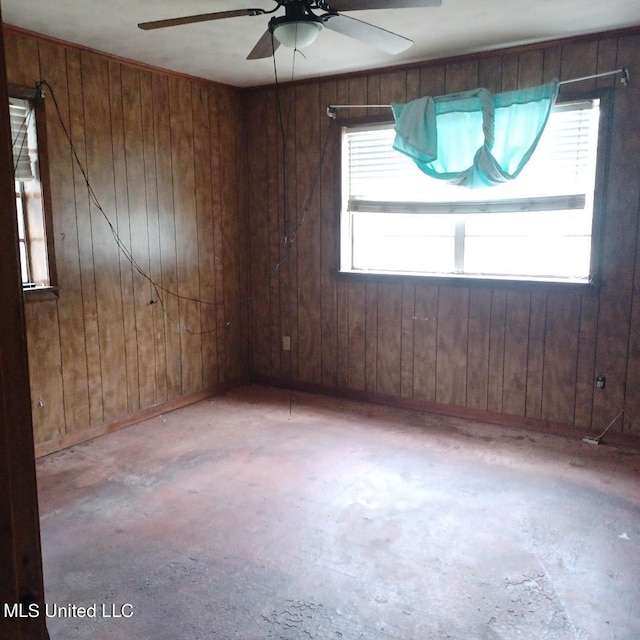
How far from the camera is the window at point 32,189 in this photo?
3338 mm

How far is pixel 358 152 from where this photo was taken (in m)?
4.41

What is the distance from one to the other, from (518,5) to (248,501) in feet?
9.51

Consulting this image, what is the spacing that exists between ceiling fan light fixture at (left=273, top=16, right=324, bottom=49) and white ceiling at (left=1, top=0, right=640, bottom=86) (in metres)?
0.52

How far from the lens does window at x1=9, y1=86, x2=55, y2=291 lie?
334 cm

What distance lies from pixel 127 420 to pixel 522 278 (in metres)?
2.90

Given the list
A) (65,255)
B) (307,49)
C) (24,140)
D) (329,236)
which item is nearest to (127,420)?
(65,255)

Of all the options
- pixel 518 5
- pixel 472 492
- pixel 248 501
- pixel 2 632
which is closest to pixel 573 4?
pixel 518 5

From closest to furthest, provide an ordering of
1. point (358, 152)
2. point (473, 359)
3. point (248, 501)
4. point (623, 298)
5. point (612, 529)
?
1. point (612, 529)
2. point (248, 501)
3. point (623, 298)
4. point (473, 359)
5. point (358, 152)

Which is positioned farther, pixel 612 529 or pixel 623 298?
pixel 623 298

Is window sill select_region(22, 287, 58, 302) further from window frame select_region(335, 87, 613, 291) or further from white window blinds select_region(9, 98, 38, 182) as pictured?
window frame select_region(335, 87, 613, 291)

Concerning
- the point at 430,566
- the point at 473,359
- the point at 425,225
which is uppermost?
the point at 425,225

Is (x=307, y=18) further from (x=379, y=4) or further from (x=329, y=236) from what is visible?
(x=329, y=236)

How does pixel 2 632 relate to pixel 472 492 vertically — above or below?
above

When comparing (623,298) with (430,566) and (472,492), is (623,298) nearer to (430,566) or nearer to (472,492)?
(472,492)
